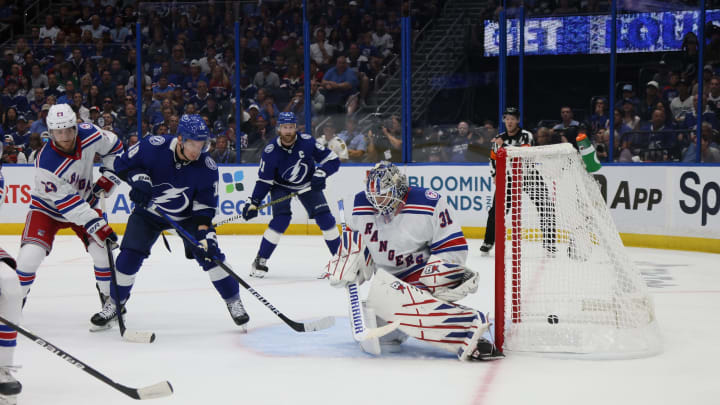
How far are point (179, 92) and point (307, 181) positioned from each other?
138 inches

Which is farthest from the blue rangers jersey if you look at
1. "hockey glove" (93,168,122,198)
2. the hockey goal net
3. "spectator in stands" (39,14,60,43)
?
"spectator in stands" (39,14,60,43)

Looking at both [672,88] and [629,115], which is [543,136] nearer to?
[629,115]

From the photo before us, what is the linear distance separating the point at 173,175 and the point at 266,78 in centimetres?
503

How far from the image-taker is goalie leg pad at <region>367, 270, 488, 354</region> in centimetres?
349

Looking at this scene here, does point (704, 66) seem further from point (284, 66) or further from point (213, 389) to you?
point (213, 389)

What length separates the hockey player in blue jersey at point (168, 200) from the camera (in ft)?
13.5

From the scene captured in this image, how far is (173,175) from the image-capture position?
4.17m

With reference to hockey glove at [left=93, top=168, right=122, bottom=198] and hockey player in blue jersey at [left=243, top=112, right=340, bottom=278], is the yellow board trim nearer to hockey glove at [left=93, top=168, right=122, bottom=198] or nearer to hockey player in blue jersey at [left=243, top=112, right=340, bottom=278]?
hockey player in blue jersey at [left=243, top=112, right=340, bottom=278]

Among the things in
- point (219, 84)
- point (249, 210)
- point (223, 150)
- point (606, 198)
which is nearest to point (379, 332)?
point (249, 210)

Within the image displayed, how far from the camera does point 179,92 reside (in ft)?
30.4

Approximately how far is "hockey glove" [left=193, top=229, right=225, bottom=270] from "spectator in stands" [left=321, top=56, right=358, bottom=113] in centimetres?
480

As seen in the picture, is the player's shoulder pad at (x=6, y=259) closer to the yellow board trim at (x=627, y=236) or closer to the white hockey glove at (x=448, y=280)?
the white hockey glove at (x=448, y=280)

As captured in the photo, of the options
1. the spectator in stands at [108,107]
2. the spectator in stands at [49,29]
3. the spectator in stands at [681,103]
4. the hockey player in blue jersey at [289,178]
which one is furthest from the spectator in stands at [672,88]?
the spectator in stands at [49,29]

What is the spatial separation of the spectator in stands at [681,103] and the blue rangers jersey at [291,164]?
133 inches
